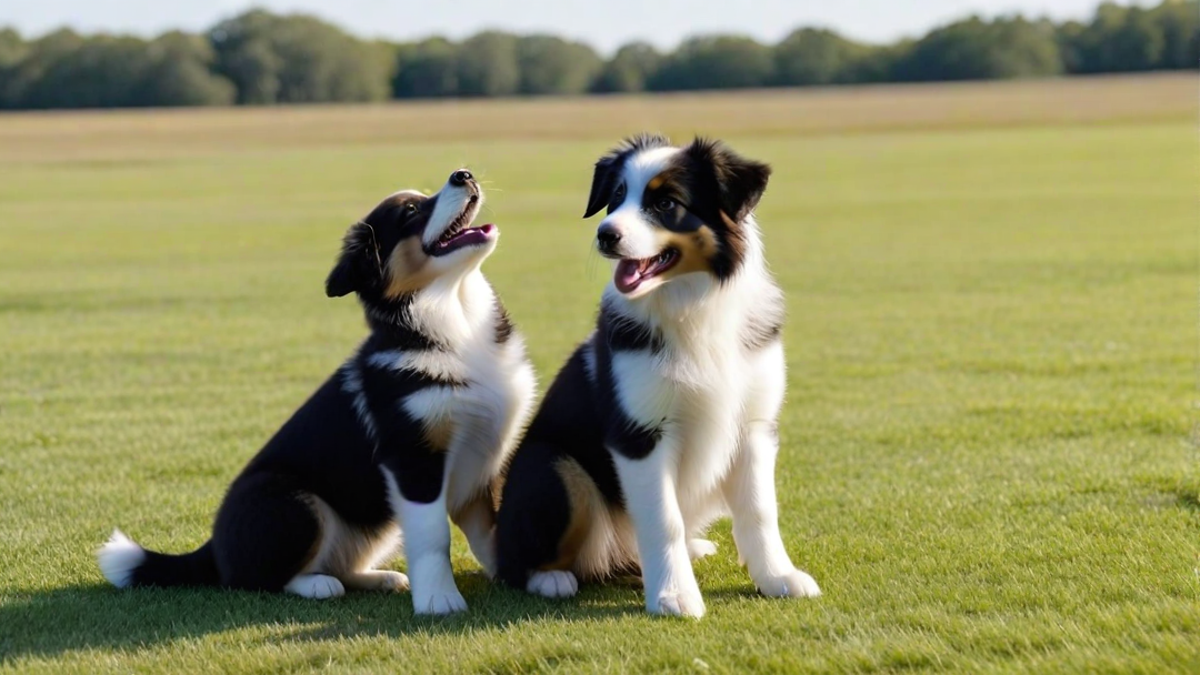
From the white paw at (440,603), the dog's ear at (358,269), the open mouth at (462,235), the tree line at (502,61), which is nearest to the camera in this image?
the white paw at (440,603)

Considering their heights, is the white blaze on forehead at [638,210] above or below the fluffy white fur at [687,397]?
above

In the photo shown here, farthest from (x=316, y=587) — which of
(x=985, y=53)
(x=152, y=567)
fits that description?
(x=985, y=53)

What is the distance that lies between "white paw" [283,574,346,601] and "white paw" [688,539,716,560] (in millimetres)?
1599

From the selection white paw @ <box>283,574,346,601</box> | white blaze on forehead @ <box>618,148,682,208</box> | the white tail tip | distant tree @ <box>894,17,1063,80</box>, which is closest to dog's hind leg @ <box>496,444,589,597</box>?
white paw @ <box>283,574,346,601</box>

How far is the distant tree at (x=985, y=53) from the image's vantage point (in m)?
97.2

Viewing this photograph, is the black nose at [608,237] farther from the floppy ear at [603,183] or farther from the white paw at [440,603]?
the white paw at [440,603]

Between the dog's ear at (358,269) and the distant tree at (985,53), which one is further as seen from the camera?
the distant tree at (985,53)

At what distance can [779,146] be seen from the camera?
2281 inches

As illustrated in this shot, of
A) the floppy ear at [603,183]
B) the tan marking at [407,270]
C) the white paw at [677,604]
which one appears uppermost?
the floppy ear at [603,183]

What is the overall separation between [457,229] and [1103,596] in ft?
9.90

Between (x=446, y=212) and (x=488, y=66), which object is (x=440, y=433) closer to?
(x=446, y=212)

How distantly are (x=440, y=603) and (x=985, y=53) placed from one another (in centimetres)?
9832

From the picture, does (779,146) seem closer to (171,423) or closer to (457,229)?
(171,423)

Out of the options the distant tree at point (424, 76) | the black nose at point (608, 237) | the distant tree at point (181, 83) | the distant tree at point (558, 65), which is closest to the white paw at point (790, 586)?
the black nose at point (608, 237)
